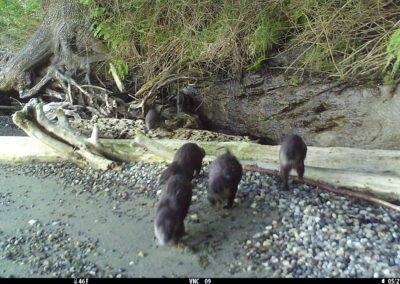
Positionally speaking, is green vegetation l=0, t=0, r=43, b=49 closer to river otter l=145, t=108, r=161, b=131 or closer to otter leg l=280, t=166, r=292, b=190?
river otter l=145, t=108, r=161, b=131

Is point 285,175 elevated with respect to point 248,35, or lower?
lower

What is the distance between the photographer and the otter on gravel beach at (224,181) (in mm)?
4145

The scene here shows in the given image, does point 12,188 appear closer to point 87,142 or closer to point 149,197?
point 87,142

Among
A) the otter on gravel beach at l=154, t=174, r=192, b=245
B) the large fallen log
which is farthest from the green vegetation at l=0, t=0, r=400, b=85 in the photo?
the otter on gravel beach at l=154, t=174, r=192, b=245

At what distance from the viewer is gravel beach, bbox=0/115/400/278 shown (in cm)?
338

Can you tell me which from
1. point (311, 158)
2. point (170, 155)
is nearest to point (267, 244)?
point (311, 158)

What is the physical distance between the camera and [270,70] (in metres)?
7.95

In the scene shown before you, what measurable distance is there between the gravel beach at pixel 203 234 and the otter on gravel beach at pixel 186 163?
1.09 ft

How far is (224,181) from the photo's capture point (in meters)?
4.16

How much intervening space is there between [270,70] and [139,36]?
138 inches

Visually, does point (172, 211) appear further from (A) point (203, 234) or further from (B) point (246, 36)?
(B) point (246, 36)

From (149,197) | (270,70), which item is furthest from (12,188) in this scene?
(270,70)

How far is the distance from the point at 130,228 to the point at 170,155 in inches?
76.6

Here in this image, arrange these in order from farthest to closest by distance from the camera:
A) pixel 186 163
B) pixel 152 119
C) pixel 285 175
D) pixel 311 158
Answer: pixel 152 119, pixel 311 158, pixel 186 163, pixel 285 175
